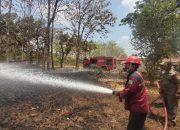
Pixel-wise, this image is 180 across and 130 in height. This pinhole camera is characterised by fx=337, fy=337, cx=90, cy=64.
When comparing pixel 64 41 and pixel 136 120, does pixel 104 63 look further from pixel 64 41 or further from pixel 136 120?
pixel 136 120

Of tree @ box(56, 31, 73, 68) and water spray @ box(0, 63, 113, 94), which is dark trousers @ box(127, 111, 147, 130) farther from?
tree @ box(56, 31, 73, 68)

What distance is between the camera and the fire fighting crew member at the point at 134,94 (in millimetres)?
6516

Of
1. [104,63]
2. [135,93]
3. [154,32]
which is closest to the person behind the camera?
[135,93]

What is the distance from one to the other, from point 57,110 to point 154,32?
44.1ft

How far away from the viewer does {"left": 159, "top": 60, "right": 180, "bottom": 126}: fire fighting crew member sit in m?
9.91

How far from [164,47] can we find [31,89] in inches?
484

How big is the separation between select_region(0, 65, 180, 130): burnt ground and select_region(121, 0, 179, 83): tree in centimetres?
926

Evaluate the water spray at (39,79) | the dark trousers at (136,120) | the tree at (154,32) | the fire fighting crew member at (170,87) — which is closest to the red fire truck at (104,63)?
the tree at (154,32)

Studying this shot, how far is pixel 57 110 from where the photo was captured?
8531 mm

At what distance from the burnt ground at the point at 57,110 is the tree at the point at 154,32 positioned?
926 cm

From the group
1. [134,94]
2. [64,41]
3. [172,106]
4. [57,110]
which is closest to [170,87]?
[172,106]

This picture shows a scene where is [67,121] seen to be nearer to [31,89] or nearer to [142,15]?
[31,89]

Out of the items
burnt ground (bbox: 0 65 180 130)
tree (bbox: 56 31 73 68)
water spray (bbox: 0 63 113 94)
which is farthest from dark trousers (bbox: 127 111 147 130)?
tree (bbox: 56 31 73 68)

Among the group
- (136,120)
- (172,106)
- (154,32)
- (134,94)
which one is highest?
(154,32)
